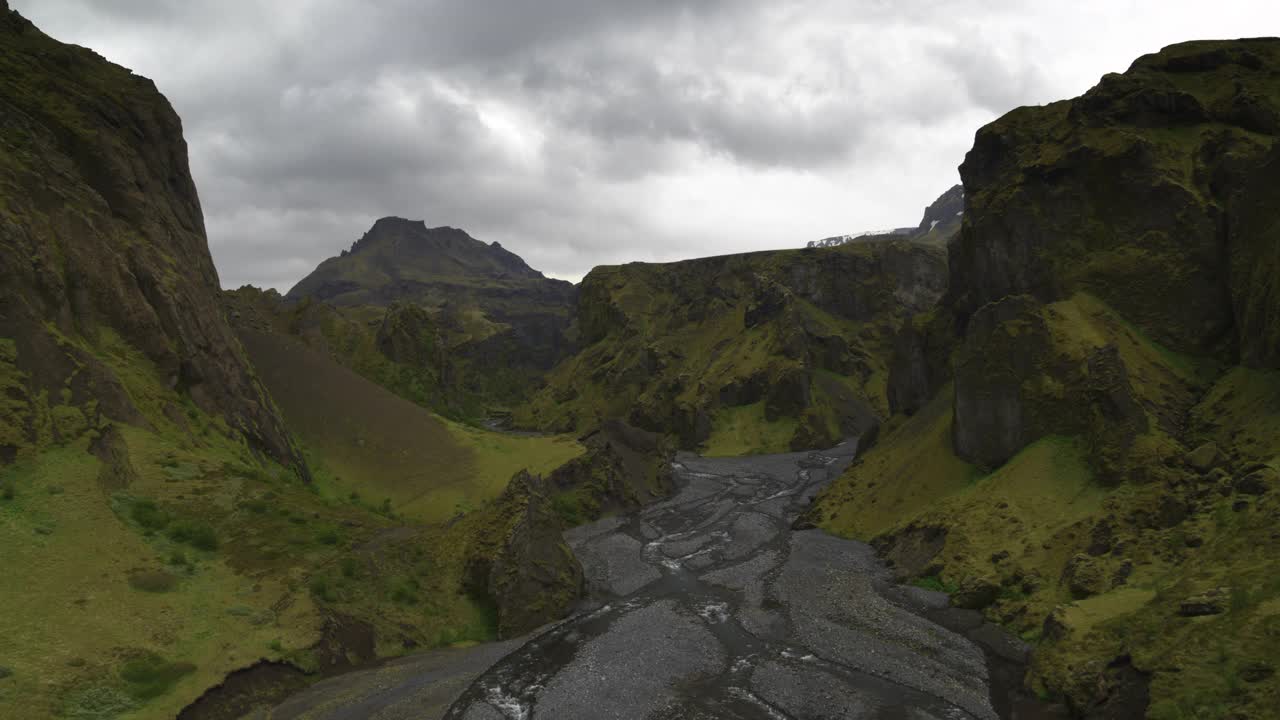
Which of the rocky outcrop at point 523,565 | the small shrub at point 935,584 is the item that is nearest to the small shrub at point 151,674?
the rocky outcrop at point 523,565

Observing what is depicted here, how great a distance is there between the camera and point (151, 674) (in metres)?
16.7

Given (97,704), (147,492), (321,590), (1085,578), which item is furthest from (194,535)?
(1085,578)

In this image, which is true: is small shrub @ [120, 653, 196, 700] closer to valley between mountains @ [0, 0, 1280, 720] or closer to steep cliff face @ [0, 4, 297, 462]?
valley between mountains @ [0, 0, 1280, 720]

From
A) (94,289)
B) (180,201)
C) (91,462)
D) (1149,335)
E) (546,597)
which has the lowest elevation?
(546,597)

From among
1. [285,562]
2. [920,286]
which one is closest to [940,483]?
[285,562]

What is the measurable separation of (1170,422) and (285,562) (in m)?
38.4

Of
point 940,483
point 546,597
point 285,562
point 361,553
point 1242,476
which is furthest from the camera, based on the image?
point 940,483

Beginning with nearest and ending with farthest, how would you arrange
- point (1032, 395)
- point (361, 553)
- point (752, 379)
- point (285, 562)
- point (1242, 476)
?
point (1242, 476), point (285, 562), point (361, 553), point (1032, 395), point (752, 379)

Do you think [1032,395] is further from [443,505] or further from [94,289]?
[94,289]

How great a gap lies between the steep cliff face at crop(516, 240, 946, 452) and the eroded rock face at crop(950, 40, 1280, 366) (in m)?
52.5

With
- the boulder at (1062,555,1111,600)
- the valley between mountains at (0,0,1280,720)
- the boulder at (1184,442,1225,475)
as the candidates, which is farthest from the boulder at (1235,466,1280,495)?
the boulder at (1062,555,1111,600)

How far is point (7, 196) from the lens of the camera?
79.3 feet

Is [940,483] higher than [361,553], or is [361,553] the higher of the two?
[361,553]

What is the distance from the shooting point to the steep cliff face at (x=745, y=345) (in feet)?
312
